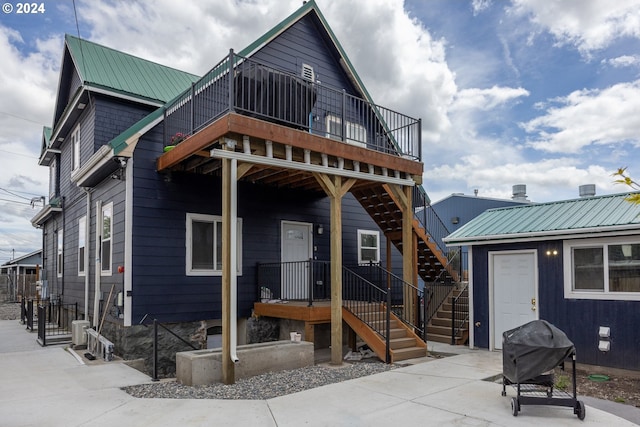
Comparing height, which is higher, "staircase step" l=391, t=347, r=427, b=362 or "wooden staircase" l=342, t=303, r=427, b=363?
"wooden staircase" l=342, t=303, r=427, b=363

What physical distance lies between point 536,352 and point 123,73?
1170cm

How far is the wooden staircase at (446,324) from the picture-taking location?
10797 mm

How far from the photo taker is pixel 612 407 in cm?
605

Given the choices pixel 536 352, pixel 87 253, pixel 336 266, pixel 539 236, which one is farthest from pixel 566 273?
pixel 87 253

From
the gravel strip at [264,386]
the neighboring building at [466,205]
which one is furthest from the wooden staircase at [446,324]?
the neighboring building at [466,205]

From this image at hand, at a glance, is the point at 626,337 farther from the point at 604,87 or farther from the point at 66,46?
the point at 66,46

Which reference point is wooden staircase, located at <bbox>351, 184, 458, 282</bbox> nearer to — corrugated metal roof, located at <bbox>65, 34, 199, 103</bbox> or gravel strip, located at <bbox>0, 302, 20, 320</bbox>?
corrugated metal roof, located at <bbox>65, 34, 199, 103</bbox>

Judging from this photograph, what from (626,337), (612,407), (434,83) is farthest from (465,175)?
(612,407)

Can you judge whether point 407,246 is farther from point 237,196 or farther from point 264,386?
point 264,386

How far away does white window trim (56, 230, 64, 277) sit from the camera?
15.1 metres

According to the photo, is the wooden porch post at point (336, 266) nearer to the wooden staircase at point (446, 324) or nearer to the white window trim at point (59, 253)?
the wooden staircase at point (446, 324)

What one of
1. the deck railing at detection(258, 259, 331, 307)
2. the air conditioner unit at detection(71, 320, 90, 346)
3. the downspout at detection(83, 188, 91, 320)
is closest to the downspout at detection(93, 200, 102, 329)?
the air conditioner unit at detection(71, 320, 90, 346)

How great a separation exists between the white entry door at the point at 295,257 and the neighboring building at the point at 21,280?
1211cm

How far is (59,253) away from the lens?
51.4 ft
